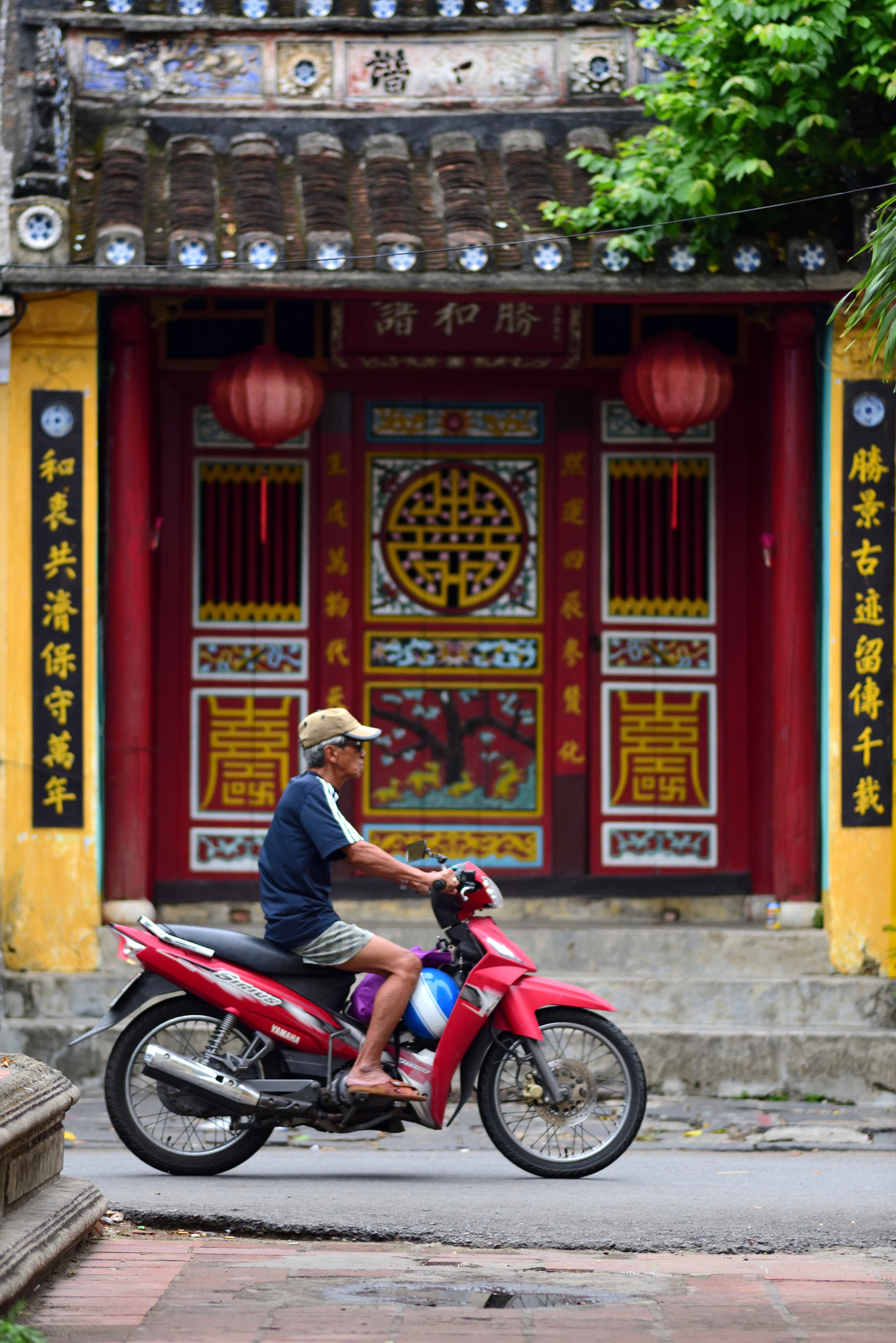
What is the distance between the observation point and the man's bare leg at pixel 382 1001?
6562mm

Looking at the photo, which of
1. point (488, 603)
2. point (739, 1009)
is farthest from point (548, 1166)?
point (488, 603)

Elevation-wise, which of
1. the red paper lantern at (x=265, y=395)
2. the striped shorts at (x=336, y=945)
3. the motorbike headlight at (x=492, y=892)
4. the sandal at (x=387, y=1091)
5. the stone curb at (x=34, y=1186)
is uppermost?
the red paper lantern at (x=265, y=395)

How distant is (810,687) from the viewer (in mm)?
9492

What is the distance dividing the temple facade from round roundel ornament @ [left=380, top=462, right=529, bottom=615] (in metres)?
0.02

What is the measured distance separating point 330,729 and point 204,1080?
136cm

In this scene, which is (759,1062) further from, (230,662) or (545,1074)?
(230,662)

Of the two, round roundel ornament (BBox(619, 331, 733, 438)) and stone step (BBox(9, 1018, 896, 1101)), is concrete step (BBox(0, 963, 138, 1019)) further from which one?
round roundel ornament (BBox(619, 331, 733, 438))

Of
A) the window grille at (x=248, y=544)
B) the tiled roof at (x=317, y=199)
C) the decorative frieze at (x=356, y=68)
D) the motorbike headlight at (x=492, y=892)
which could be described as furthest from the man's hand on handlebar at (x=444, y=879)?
the decorative frieze at (x=356, y=68)

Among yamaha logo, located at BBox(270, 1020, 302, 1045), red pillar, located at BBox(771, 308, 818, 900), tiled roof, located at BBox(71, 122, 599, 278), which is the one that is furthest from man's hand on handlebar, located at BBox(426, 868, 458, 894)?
tiled roof, located at BBox(71, 122, 599, 278)

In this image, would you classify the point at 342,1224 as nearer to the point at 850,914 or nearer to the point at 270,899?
the point at 270,899

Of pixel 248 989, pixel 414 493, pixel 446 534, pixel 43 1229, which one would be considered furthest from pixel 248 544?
pixel 43 1229

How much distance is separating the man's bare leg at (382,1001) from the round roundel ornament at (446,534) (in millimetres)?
4059

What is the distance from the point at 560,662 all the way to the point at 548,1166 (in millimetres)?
4182

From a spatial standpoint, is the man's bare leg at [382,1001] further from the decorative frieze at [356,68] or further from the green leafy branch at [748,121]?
the decorative frieze at [356,68]
